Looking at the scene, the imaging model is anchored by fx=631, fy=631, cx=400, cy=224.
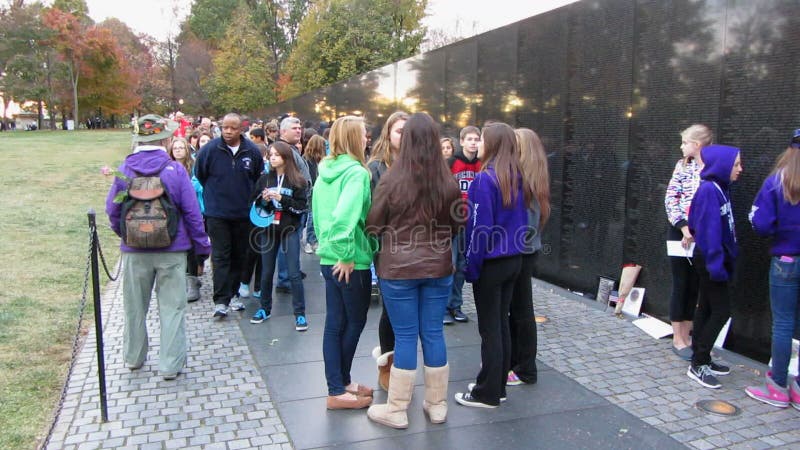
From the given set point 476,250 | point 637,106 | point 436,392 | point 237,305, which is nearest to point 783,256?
point 476,250

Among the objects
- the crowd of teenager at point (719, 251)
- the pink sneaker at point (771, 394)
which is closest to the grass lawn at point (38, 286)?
the crowd of teenager at point (719, 251)

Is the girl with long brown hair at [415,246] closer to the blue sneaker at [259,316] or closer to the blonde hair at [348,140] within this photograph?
the blonde hair at [348,140]

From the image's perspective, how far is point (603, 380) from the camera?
4750 mm

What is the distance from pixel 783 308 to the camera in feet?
13.8

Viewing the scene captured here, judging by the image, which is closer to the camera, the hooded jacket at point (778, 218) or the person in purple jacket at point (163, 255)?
the hooded jacket at point (778, 218)

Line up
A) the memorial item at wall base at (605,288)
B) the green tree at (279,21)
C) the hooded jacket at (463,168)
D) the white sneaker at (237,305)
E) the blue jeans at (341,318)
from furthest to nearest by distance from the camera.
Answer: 1. the green tree at (279,21)
2. the memorial item at wall base at (605,288)
3. the white sneaker at (237,305)
4. the hooded jacket at (463,168)
5. the blue jeans at (341,318)

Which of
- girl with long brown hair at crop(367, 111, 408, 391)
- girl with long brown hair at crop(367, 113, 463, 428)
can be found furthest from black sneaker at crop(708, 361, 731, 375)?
girl with long brown hair at crop(367, 111, 408, 391)

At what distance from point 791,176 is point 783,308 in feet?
2.91

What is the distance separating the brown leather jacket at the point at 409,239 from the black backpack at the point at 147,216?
1693mm

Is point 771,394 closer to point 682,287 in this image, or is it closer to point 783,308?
point 783,308

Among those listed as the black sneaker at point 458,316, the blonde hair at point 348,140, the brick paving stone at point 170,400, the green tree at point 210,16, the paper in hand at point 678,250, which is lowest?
the brick paving stone at point 170,400

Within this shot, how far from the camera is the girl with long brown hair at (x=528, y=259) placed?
162 inches

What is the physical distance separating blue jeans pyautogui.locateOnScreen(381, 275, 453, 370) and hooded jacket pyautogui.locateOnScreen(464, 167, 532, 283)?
11.0 inches

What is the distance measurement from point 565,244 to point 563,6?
278 centimetres
